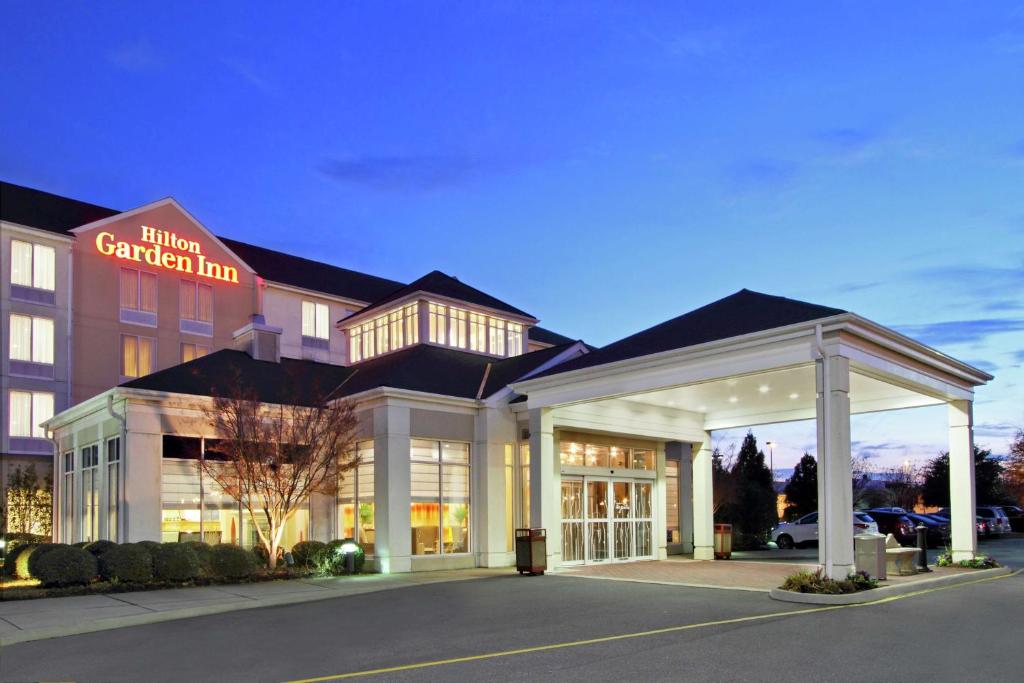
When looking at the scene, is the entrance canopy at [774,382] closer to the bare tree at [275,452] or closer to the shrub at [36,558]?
the bare tree at [275,452]

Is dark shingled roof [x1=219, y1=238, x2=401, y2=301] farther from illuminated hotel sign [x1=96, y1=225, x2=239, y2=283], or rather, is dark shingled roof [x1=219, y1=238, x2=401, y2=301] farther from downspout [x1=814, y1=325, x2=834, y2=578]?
downspout [x1=814, y1=325, x2=834, y2=578]

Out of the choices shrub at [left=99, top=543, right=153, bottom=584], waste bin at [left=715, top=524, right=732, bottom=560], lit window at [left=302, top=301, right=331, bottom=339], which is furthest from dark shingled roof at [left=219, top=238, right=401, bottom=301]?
shrub at [left=99, top=543, right=153, bottom=584]

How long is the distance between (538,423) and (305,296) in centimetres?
2639

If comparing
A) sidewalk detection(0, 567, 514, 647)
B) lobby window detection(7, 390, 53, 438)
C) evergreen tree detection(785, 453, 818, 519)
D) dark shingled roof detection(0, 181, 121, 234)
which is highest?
dark shingled roof detection(0, 181, 121, 234)

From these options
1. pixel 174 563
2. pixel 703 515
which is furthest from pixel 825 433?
pixel 174 563

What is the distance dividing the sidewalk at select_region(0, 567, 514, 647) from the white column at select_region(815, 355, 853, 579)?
865cm

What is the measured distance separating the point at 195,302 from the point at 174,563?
24.3 m

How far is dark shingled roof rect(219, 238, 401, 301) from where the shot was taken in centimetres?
4641

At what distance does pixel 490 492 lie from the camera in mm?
25359

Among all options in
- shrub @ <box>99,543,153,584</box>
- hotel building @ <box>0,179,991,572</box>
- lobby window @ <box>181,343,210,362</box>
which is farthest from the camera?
lobby window @ <box>181,343,210,362</box>

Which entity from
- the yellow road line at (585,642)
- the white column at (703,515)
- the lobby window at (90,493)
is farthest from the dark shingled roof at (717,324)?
the lobby window at (90,493)

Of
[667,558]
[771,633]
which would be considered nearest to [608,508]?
[667,558]

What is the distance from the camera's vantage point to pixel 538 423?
75.7 feet

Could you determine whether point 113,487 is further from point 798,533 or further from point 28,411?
point 798,533
